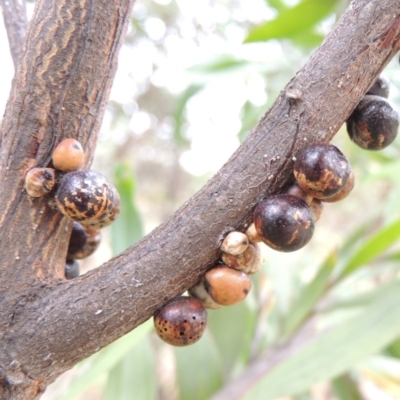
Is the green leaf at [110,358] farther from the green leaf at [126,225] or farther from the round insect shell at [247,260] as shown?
the round insect shell at [247,260]

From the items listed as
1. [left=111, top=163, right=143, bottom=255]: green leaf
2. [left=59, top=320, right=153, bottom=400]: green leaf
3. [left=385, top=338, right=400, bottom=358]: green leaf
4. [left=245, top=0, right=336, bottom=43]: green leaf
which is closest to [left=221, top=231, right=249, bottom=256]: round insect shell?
[left=59, top=320, right=153, bottom=400]: green leaf

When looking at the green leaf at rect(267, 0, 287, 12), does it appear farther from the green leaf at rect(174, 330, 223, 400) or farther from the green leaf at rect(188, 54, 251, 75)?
the green leaf at rect(174, 330, 223, 400)

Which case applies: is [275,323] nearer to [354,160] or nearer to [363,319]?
[363,319]

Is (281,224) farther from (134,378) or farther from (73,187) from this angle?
(134,378)

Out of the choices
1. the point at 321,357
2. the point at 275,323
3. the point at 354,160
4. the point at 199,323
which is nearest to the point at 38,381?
the point at 199,323

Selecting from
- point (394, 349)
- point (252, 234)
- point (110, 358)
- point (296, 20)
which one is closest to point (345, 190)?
A: point (252, 234)

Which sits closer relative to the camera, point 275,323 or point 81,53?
point 81,53
